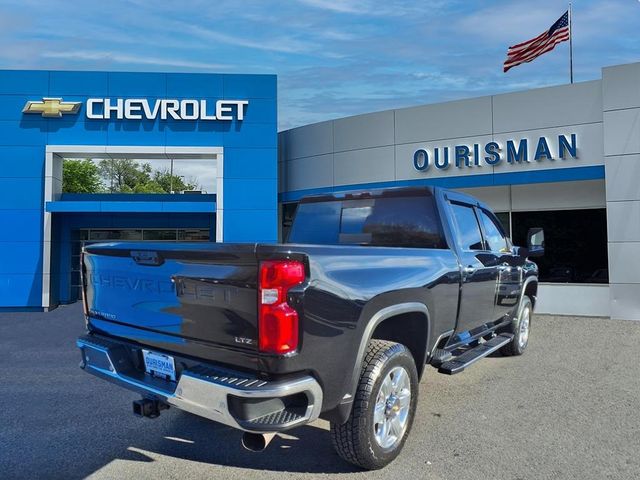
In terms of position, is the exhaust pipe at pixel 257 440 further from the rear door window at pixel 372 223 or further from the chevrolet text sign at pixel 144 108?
the chevrolet text sign at pixel 144 108

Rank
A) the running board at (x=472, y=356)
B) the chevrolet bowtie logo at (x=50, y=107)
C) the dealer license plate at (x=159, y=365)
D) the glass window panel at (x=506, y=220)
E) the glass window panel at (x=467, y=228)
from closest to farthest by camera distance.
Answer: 1. the dealer license plate at (x=159, y=365)
2. the running board at (x=472, y=356)
3. the glass window panel at (x=467, y=228)
4. the glass window panel at (x=506, y=220)
5. the chevrolet bowtie logo at (x=50, y=107)

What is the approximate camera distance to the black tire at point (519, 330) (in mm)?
6340

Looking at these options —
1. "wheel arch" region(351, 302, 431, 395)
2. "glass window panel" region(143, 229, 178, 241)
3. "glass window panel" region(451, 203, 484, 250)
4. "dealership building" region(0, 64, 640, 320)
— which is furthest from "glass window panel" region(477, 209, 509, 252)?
"glass window panel" region(143, 229, 178, 241)

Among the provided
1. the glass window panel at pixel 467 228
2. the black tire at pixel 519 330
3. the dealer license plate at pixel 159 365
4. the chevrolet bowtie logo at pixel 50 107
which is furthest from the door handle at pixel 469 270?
the chevrolet bowtie logo at pixel 50 107

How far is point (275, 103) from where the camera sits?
45.4ft

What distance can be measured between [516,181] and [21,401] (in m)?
10.8

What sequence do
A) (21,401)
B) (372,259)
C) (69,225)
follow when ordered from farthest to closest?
(69,225)
(21,401)
(372,259)

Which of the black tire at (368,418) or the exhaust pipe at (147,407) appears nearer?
the black tire at (368,418)

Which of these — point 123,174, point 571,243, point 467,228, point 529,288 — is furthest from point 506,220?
point 123,174

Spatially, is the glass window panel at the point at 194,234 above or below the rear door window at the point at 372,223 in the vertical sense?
above

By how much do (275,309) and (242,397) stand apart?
0.49 m

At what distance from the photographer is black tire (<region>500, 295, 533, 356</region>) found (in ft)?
20.8

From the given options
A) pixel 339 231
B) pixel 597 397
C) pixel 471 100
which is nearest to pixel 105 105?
pixel 471 100

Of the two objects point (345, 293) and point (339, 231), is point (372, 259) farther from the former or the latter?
point (339, 231)
